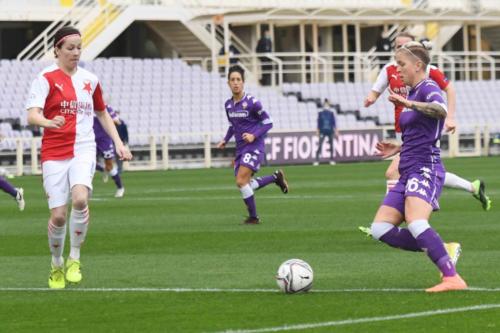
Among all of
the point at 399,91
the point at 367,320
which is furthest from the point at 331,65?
the point at 367,320

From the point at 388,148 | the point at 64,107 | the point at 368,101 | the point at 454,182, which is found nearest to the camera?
the point at 388,148

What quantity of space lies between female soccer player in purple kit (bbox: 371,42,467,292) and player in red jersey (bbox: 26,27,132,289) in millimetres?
2505

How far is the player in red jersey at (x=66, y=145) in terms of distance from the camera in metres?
12.6

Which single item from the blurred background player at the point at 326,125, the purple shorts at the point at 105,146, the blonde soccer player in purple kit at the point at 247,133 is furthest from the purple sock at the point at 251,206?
the blurred background player at the point at 326,125

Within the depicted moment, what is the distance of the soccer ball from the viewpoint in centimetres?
1173

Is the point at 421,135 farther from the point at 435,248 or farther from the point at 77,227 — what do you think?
the point at 77,227

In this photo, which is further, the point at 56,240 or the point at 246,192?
the point at 246,192

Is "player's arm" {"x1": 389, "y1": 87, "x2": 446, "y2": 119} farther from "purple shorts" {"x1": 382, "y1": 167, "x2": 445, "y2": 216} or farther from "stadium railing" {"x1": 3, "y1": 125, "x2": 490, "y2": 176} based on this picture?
"stadium railing" {"x1": 3, "y1": 125, "x2": 490, "y2": 176}

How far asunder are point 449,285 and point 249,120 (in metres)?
9.26

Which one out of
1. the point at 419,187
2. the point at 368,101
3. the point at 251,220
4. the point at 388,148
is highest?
the point at 368,101

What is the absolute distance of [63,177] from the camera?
12656 mm

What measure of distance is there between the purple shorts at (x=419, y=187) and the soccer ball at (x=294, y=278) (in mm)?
943

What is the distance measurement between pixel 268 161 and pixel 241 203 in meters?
20.0

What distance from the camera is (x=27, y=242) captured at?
17797 mm
